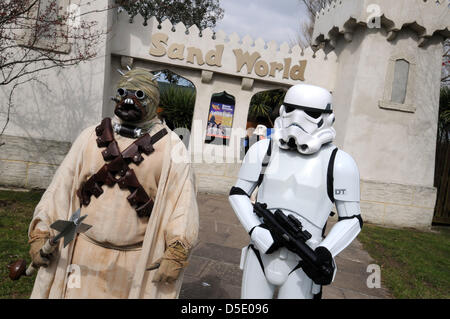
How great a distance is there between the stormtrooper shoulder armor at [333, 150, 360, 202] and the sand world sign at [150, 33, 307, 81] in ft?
22.8

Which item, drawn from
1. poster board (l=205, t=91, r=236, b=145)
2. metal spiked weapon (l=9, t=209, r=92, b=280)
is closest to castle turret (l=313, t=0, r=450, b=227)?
poster board (l=205, t=91, r=236, b=145)

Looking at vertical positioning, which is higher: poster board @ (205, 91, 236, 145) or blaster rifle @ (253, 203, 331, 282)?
poster board @ (205, 91, 236, 145)

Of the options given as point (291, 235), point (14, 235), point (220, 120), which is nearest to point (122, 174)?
point (291, 235)

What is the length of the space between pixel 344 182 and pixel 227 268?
8.51 feet

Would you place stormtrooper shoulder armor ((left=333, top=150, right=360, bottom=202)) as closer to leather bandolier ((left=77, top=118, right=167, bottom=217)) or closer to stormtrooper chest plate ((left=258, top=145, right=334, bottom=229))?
stormtrooper chest plate ((left=258, top=145, right=334, bottom=229))

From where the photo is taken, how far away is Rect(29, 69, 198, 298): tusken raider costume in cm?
193

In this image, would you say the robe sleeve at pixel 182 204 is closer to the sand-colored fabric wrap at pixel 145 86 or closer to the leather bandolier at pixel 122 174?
the leather bandolier at pixel 122 174

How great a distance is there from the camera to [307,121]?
2135mm

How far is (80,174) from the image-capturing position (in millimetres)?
2027

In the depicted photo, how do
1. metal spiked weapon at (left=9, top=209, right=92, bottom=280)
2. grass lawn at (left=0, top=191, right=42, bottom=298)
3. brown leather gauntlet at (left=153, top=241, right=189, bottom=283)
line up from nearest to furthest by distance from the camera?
1. metal spiked weapon at (left=9, top=209, right=92, bottom=280)
2. brown leather gauntlet at (left=153, top=241, right=189, bottom=283)
3. grass lawn at (left=0, top=191, right=42, bottom=298)

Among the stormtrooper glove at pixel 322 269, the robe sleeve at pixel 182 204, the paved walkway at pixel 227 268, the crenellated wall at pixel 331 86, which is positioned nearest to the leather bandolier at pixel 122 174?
the robe sleeve at pixel 182 204

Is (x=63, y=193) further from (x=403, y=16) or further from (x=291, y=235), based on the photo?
(x=403, y=16)
